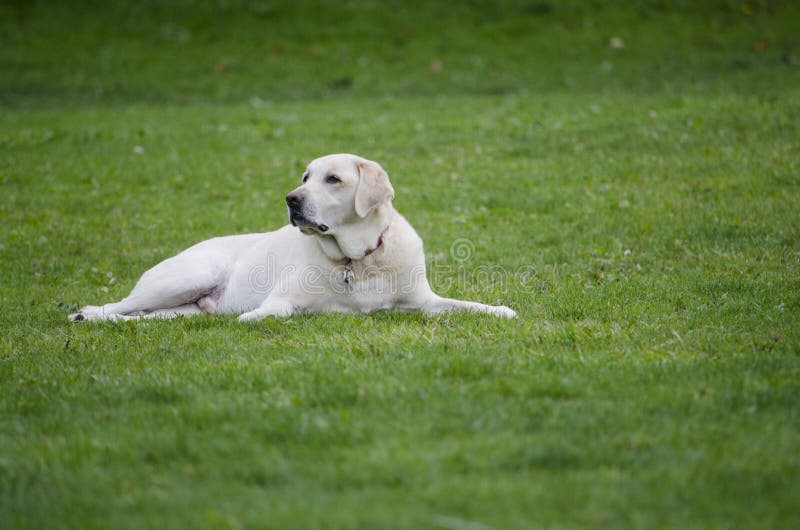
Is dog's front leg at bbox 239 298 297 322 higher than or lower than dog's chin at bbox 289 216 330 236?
lower

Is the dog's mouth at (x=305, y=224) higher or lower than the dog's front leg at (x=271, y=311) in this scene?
higher

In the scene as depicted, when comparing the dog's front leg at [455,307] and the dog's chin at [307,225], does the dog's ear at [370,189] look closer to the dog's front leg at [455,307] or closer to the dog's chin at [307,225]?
the dog's chin at [307,225]

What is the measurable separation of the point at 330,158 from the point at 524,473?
3.96m

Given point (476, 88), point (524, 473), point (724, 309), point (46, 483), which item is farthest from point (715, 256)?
point (476, 88)

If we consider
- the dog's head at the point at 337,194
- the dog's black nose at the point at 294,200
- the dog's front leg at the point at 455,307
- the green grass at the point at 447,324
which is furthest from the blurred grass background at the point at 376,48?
the dog's black nose at the point at 294,200

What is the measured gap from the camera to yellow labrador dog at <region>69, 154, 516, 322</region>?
7.07 meters

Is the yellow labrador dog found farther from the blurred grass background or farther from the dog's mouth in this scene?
the blurred grass background

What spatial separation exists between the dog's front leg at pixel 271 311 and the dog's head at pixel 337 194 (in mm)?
670

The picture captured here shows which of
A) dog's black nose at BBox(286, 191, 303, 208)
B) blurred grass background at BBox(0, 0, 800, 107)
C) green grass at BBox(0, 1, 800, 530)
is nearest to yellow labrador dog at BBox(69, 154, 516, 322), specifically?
dog's black nose at BBox(286, 191, 303, 208)

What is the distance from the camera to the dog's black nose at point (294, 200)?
6926 millimetres

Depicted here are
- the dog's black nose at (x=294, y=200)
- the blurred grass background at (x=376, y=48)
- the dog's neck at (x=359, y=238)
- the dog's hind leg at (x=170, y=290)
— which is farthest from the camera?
the blurred grass background at (x=376, y=48)

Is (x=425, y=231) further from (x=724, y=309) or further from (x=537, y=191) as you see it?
(x=724, y=309)

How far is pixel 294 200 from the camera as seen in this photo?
6.94 meters

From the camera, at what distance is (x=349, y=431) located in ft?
14.7
